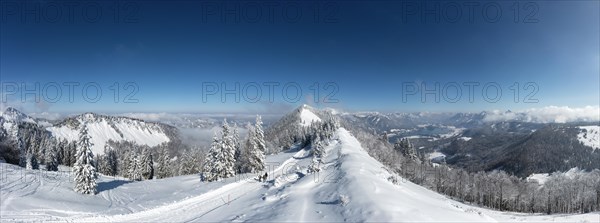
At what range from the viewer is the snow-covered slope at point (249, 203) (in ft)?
74.9

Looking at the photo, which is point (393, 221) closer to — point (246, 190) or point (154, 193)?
point (246, 190)

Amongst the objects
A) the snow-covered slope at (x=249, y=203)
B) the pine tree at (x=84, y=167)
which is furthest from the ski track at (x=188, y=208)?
the pine tree at (x=84, y=167)

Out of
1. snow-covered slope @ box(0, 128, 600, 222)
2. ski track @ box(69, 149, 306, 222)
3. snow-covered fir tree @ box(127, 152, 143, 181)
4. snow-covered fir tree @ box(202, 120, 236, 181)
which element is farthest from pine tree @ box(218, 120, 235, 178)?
snow-covered fir tree @ box(127, 152, 143, 181)

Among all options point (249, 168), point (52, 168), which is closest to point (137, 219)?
point (249, 168)

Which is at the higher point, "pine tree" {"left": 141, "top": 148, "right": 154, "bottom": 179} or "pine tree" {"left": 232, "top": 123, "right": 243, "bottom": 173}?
"pine tree" {"left": 232, "top": 123, "right": 243, "bottom": 173}

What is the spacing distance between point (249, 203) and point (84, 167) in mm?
31689

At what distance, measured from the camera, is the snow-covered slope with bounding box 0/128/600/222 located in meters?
22.8

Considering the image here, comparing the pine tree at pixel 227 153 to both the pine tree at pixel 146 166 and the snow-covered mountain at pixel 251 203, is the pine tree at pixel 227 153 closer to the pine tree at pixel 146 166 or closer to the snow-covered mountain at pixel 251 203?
the snow-covered mountain at pixel 251 203

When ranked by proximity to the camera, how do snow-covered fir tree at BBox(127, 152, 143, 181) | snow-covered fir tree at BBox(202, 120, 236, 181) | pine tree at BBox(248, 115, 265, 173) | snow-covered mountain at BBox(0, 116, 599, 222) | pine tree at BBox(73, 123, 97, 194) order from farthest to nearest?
snow-covered fir tree at BBox(127, 152, 143, 181), pine tree at BBox(248, 115, 265, 173), snow-covered fir tree at BBox(202, 120, 236, 181), pine tree at BBox(73, 123, 97, 194), snow-covered mountain at BBox(0, 116, 599, 222)

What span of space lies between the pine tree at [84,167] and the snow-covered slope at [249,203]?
1.53 metres

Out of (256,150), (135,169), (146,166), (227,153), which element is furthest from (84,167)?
(146,166)

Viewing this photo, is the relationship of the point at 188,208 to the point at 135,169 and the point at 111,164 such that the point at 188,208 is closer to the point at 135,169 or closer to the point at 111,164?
the point at 135,169

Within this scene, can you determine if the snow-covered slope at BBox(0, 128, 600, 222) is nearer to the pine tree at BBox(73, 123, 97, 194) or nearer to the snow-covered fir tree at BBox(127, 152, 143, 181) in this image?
the pine tree at BBox(73, 123, 97, 194)

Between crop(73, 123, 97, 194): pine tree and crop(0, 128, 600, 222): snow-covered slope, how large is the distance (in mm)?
1531
